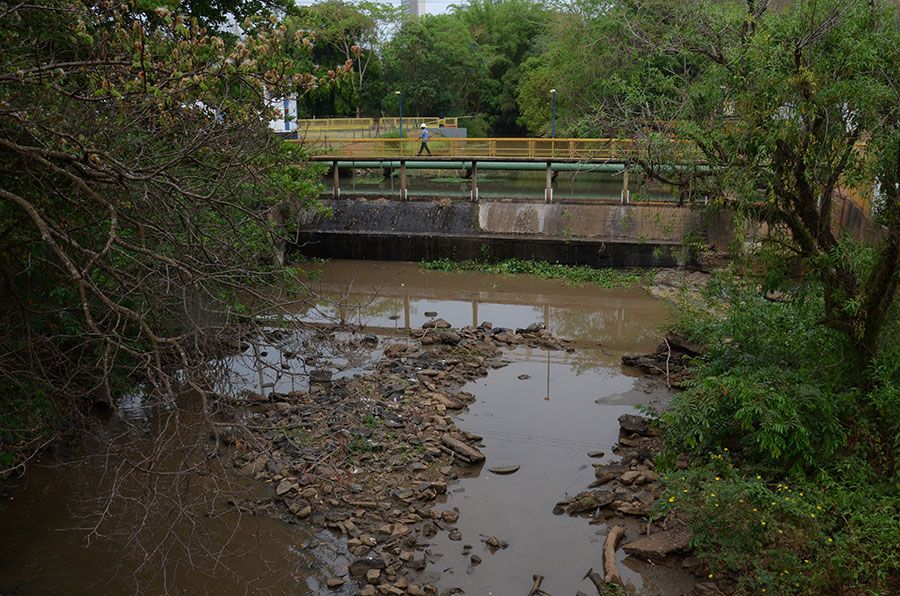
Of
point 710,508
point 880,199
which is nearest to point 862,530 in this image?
point 710,508

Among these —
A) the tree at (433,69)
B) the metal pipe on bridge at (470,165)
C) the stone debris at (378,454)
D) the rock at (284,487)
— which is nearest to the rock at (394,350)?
the stone debris at (378,454)

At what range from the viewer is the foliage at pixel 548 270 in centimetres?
1816

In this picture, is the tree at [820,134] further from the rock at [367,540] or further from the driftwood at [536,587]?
the rock at [367,540]

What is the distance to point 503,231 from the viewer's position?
21062mm

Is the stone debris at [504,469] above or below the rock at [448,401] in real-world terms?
below

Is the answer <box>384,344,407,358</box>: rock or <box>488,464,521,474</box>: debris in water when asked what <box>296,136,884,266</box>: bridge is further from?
<box>488,464,521,474</box>: debris in water

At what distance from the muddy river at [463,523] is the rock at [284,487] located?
32cm

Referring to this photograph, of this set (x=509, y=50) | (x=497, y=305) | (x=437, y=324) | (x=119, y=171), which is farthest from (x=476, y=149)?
(x=509, y=50)

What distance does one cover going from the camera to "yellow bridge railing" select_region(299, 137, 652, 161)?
840 inches

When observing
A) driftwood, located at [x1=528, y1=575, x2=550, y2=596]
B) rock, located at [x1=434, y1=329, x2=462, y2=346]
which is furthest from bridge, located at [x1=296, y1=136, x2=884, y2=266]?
driftwood, located at [x1=528, y1=575, x2=550, y2=596]

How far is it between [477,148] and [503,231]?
3.02 meters

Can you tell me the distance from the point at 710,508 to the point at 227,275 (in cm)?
468

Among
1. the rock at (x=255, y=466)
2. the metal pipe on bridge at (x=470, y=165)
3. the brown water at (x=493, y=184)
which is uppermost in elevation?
the metal pipe on bridge at (x=470, y=165)

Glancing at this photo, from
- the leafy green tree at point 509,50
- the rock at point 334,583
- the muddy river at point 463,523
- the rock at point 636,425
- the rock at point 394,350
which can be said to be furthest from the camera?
the leafy green tree at point 509,50
